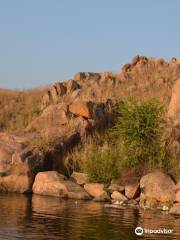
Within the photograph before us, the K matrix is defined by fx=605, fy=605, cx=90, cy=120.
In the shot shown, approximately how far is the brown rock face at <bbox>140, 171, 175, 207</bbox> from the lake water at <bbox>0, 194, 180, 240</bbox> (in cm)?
184

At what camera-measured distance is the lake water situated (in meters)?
16.5

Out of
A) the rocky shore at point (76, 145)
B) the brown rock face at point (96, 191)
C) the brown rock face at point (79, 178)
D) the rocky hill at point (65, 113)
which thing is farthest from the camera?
the rocky hill at point (65, 113)

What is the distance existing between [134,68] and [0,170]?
2573 centimetres

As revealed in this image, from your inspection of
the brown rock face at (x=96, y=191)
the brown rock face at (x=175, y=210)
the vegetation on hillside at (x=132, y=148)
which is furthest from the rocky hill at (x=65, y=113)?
the brown rock face at (x=175, y=210)

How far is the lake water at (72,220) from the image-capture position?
54.1 ft

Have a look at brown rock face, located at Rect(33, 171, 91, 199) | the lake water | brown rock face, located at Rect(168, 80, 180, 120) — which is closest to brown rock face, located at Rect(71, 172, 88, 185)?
brown rock face, located at Rect(33, 171, 91, 199)

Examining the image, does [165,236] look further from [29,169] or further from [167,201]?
[29,169]

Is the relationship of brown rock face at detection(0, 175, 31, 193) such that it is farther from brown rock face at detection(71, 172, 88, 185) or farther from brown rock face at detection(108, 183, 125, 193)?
brown rock face at detection(108, 183, 125, 193)

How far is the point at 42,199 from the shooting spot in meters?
26.4

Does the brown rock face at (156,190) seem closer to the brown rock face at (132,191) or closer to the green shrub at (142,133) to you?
the brown rock face at (132,191)

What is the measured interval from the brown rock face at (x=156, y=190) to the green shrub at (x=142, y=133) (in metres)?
2.81

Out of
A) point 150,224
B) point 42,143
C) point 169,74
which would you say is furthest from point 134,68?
point 150,224

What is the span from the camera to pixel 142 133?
3038 cm

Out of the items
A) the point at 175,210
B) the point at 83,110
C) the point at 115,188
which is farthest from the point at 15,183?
the point at 175,210
